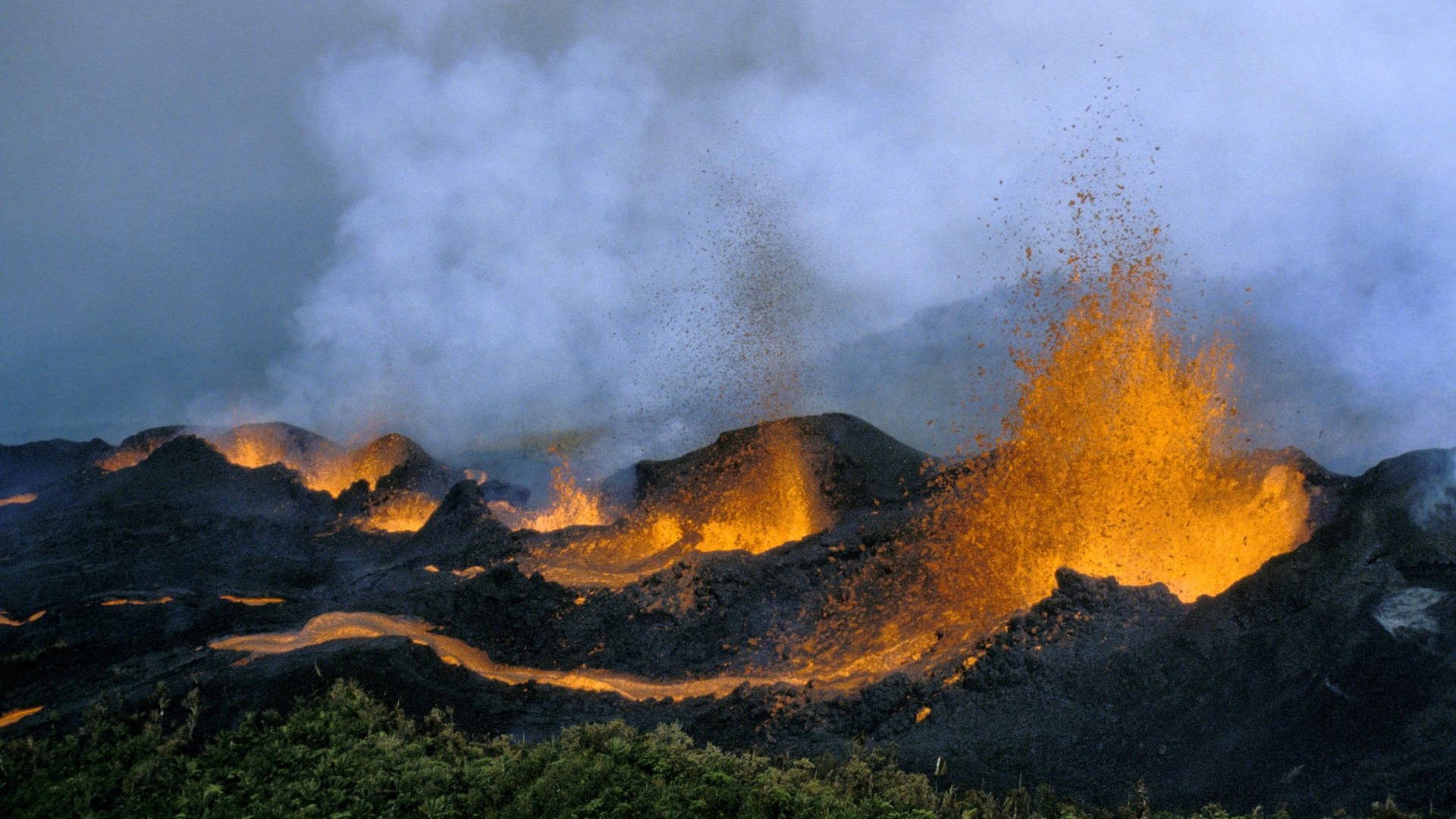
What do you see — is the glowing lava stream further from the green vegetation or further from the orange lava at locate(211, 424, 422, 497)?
the orange lava at locate(211, 424, 422, 497)

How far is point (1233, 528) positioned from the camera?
24906 millimetres

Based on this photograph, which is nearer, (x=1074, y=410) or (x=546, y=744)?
(x=546, y=744)

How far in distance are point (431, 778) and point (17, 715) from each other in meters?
10.7

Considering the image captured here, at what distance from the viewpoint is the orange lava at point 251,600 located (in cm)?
2845

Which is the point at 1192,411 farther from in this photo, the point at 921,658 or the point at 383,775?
the point at 383,775

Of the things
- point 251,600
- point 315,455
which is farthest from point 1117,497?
point 315,455

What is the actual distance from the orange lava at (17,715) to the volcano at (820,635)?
0.10 m

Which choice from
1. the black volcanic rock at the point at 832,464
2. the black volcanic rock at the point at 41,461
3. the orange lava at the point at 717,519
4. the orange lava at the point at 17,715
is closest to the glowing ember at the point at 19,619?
the orange lava at the point at 17,715

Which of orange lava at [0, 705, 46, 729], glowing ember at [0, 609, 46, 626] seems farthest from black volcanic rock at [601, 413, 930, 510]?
orange lava at [0, 705, 46, 729]

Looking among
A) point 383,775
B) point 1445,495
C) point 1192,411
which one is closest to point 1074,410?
point 1192,411

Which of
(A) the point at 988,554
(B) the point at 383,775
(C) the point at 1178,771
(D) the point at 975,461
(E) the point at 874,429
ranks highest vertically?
(E) the point at 874,429

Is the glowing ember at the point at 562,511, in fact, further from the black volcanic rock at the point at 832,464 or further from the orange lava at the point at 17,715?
the orange lava at the point at 17,715

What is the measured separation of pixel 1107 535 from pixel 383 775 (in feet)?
53.4

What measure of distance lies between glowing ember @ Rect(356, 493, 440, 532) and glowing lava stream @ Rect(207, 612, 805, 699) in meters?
14.9
